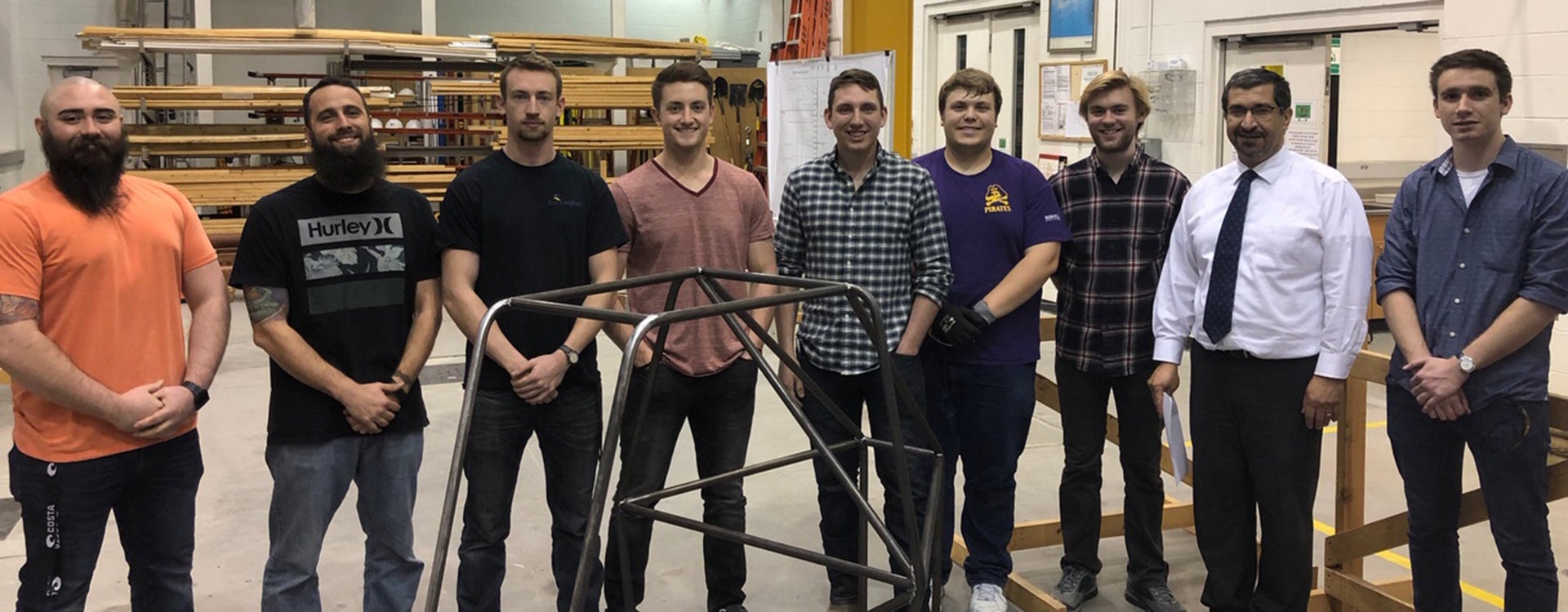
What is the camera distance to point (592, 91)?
36.0ft

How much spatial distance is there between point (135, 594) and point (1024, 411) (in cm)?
240

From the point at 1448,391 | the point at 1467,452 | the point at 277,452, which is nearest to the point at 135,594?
the point at 277,452

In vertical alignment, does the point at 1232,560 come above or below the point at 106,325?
below

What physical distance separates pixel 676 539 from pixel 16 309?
95.8 inches

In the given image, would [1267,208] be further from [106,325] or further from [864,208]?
[106,325]

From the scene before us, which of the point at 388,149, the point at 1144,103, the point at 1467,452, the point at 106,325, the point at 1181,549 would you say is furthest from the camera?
the point at 388,149

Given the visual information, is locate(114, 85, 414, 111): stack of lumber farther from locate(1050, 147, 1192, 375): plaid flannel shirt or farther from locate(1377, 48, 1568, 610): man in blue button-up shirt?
locate(1377, 48, 1568, 610): man in blue button-up shirt

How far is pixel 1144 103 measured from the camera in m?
3.53

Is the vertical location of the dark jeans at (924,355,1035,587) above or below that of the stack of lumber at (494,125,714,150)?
below

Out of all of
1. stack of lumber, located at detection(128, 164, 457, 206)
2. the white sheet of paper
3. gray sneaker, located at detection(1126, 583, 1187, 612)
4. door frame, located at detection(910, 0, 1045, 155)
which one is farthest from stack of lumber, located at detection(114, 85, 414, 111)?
the white sheet of paper

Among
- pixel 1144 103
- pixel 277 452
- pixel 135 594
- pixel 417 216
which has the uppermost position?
pixel 1144 103

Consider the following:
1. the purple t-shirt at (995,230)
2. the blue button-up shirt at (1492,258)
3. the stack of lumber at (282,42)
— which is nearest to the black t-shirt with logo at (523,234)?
the purple t-shirt at (995,230)

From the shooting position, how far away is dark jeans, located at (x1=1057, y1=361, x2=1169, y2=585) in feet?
11.9

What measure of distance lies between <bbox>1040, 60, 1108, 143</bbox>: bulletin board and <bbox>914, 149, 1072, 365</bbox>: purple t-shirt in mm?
5237
